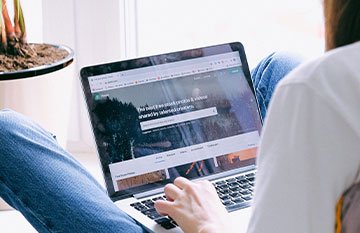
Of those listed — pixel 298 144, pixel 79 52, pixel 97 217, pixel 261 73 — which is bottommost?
pixel 79 52

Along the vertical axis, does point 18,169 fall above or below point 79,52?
above

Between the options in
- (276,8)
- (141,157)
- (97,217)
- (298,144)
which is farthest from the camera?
(276,8)

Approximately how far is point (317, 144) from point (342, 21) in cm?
13

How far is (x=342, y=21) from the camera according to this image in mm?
738

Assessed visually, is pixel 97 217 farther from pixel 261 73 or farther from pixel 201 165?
pixel 261 73

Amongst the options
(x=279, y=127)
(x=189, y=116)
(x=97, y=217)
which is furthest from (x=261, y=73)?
(x=279, y=127)

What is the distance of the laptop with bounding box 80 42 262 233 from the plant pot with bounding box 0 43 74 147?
83cm

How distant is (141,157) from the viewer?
1.29m

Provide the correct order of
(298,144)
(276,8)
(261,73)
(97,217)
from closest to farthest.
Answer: (298,144), (97,217), (261,73), (276,8)

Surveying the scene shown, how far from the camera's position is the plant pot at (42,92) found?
2.07 meters

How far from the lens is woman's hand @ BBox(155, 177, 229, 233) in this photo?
110cm

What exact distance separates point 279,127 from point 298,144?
0.08ft

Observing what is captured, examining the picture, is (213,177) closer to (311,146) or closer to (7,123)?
(7,123)

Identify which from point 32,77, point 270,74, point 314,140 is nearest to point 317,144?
point 314,140
